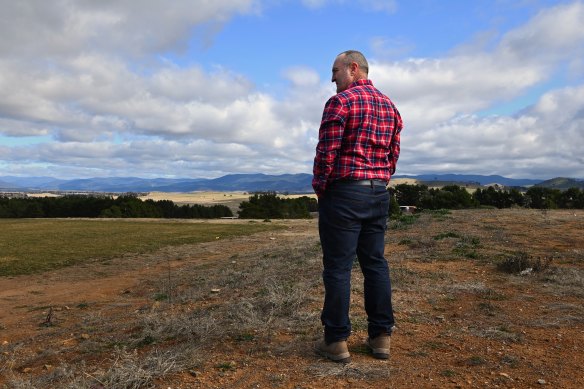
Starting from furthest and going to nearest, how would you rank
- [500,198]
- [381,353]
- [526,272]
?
[500,198] < [526,272] < [381,353]

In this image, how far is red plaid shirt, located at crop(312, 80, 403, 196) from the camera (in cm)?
366

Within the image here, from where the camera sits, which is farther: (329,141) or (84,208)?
(84,208)

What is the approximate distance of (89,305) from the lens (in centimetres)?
809

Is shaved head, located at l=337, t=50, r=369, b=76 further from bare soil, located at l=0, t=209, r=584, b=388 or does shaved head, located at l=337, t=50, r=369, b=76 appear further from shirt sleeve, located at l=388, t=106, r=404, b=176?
bare soil, located at l=0, t=209, r=584, b=388

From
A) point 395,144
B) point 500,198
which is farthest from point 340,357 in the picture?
point 500,198

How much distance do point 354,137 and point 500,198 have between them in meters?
56.0

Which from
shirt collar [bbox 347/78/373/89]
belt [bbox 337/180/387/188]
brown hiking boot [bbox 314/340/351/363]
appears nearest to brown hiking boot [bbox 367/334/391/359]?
brown hiking boot [bbox 314/340/351/363]

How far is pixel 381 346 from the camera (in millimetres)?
3918

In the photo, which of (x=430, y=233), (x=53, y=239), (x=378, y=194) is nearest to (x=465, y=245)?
(x=430, y=233)

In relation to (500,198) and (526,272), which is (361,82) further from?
(500,198)

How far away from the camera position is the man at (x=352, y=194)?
370 centimetres

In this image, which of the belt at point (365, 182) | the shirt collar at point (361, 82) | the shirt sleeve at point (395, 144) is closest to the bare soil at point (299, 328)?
the belt at point (365, 182)

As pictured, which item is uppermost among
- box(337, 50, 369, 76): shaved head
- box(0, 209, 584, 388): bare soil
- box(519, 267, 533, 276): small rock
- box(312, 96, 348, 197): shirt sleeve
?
box(337, 50, 369, 76): shaved head

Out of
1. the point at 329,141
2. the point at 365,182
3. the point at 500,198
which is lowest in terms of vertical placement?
the point at 500,198
